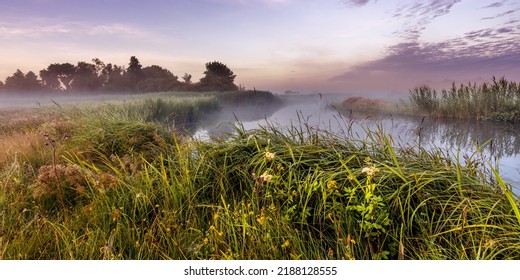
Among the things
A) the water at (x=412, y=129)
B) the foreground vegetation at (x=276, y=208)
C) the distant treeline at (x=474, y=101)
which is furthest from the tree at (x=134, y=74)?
the distant treeline at (x=474, y=101)

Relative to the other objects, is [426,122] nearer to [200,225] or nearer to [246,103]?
[246,103]

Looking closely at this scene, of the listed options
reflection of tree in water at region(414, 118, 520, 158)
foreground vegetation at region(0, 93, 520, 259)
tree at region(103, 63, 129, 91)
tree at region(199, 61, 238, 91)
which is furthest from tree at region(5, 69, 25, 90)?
reflection of tree in water at region(414, 118, 520, 158)

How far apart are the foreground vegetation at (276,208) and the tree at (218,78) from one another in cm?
190

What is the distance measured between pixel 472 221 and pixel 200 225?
1.62 meters

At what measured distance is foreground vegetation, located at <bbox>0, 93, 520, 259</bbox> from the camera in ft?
5.85

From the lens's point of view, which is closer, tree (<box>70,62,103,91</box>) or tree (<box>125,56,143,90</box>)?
tree (<box>70,62,103,91</box>)

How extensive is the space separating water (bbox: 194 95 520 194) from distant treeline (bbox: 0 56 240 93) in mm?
804

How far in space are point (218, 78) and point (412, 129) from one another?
108 inches

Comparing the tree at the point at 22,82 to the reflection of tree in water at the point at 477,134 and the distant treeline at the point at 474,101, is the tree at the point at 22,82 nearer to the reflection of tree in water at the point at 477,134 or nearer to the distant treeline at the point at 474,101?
the reflection of tree in water at the point at 477,134

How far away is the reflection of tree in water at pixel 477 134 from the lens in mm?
3465

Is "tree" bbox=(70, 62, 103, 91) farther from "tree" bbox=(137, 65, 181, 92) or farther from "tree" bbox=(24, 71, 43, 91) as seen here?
"tree" bbox=(137, 65, 181, 92)

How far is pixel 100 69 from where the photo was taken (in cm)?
447
